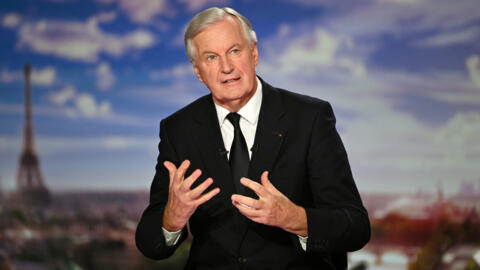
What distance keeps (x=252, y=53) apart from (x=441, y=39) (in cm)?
331

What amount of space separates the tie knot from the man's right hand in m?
0.37

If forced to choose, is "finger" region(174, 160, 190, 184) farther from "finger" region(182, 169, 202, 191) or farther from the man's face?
the man's face

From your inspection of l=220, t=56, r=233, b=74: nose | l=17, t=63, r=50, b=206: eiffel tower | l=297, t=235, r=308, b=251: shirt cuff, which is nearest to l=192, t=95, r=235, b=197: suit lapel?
l=220, t=56, r=233, b=74: nose

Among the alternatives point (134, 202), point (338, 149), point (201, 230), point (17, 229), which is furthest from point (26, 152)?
point (338, 149)

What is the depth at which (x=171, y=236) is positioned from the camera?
1.85 m

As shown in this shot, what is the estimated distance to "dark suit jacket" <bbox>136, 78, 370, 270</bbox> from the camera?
1833 millimetres

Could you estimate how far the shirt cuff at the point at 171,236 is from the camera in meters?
1.85

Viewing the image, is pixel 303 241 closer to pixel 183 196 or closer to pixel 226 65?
pixel 183 196

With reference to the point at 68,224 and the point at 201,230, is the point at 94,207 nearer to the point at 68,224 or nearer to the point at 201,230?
the point at 68,224

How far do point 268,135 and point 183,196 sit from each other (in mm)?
Result: 472

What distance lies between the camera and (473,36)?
181 inches

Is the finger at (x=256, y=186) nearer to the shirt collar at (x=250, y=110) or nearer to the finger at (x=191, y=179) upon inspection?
the finger at (x=191, y=179)

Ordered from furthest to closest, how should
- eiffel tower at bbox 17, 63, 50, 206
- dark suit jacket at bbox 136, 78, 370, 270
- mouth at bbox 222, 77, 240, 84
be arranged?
eiffel tower at bbox 17, 63, 50, 206 < mouth at bbox 222, 77, 240, 84 < dark suit jacket at bbox 136, 78, 370, 270

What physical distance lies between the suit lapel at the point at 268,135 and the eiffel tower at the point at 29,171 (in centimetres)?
428
